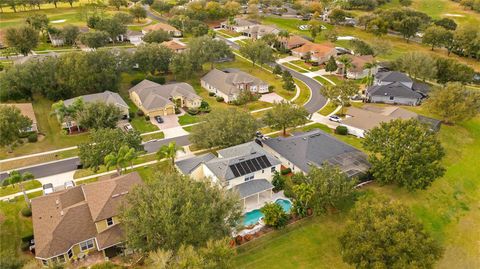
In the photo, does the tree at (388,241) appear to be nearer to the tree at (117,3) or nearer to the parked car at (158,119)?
the parked car at (158,119)

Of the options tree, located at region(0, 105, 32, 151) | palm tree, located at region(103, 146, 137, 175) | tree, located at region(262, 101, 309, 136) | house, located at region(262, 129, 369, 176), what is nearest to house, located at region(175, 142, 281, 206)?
house, located at region(262, 129, 369, 176)

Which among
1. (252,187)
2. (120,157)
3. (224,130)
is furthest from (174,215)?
(224,130)

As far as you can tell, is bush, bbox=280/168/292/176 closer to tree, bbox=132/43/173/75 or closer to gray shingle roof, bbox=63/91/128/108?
gray shingle roof, bbox=63/91/128/108

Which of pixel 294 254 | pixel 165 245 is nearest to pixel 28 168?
pixel 165 245

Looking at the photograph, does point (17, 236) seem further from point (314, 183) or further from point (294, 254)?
point (314, 183)

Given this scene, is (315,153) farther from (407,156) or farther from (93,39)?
(93,39)

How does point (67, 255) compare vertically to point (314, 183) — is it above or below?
below

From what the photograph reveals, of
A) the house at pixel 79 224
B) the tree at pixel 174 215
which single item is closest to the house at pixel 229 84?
the house at pixel 79 224

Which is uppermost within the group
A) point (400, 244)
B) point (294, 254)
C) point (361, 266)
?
point (400, 244)
